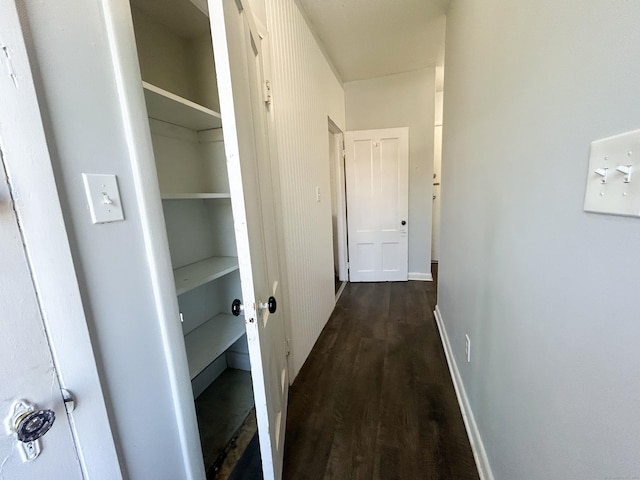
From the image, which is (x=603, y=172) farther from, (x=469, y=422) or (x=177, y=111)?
(x=177, y=111)

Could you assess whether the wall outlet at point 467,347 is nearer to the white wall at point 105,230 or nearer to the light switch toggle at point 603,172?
the light switch toggle at point 603,172

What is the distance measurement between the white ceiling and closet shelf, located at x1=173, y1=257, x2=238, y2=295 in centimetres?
206

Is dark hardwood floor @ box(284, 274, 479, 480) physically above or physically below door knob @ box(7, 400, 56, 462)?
below

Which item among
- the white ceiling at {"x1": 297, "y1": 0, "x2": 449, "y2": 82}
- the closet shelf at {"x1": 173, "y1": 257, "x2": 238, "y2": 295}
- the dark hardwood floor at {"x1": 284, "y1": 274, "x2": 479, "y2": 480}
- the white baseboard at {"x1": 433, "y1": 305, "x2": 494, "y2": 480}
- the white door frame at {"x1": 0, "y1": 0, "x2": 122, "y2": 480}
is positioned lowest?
the dark hardwood floor at {"x1": 284, "y1": 274, "x2": 479, "y2": 480}

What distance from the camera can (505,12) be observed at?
3.26 feet

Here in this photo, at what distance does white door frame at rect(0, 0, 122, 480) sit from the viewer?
521 mm

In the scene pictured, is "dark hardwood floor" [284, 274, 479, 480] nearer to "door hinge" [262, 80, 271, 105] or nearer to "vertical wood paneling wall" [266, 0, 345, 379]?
"vertical wood paneling wall" [266, 0, 345, 379]

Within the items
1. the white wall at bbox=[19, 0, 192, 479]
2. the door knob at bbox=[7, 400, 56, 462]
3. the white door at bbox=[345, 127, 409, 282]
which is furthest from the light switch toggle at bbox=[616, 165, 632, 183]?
the white door at bbox=[345, 127, 409, 282]

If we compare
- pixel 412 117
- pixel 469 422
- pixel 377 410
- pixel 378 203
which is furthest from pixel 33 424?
pixel 412 117

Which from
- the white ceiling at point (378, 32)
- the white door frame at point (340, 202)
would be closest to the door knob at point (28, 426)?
the white ceiling at point (378, 32)

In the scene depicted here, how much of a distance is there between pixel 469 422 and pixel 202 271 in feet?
5.62

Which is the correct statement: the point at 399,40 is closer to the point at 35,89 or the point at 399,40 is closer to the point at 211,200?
the point at 211,200

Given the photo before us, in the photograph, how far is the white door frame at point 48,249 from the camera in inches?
20.5

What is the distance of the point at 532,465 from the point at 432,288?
2890 millimetres
